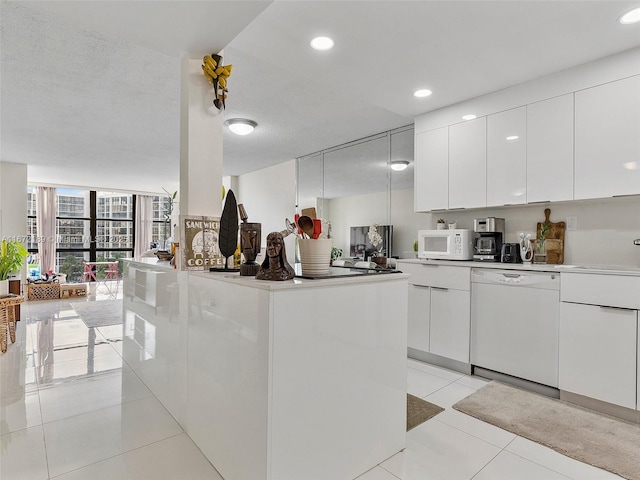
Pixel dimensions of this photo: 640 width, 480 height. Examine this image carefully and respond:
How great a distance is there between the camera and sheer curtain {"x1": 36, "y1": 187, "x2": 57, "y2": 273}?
8.27m

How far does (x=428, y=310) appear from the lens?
328 cm

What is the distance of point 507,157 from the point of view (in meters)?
3.01

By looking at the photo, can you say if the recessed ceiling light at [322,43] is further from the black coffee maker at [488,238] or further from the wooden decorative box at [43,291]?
Result: the wooden decorative box at [43,291]

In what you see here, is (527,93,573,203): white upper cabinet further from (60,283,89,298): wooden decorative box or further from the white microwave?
(60,283,89,298): wooden decorative box

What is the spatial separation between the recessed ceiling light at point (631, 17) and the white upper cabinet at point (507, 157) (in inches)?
33.3

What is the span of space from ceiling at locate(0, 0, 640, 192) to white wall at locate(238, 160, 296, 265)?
76.6 inches

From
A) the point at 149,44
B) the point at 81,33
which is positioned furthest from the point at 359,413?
the point at 81,33

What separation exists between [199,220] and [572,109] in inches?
111

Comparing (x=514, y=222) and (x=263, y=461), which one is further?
(x=514, y=222)

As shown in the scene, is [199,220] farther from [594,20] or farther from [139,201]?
[139,201]

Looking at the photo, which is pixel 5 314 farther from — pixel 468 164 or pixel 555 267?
pixel 555 267

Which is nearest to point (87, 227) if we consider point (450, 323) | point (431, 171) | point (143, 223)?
point (143, 223)

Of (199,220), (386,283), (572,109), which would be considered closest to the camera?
(386,283)

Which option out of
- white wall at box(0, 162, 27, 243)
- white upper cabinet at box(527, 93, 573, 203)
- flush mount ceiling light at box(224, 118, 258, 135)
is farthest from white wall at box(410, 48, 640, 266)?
white wall at box(0, 162, 27, 243)
